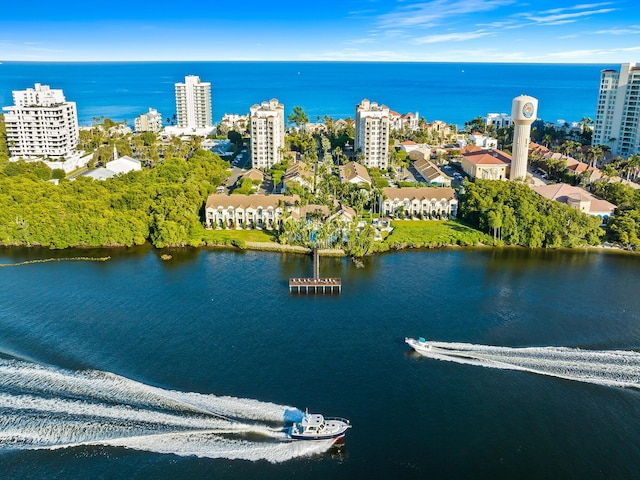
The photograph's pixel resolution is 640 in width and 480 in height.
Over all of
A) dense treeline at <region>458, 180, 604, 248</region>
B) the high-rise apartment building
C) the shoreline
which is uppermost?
the high-rise apartment building

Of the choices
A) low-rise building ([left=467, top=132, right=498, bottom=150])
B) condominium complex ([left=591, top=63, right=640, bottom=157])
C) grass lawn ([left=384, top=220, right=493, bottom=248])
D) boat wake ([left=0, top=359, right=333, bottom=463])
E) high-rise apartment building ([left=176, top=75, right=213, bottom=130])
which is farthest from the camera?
high-rise apartment building ([left=176, top=75, right=213, bottom=130])

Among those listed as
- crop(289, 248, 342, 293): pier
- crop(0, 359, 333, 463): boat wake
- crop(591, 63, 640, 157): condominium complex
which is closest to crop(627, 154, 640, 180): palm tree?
crop(591, 63, 640, 157): condominium complex

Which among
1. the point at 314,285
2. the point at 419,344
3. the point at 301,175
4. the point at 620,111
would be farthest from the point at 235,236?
the point at 620,111

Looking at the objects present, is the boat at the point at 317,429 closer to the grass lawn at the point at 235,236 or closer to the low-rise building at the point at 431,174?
the grass lawn at the point at 235,236

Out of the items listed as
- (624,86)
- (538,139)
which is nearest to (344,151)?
(538,139)

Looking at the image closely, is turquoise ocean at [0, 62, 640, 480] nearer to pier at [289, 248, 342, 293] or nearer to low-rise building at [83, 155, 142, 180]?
pier at [289, 248, 342, 293]

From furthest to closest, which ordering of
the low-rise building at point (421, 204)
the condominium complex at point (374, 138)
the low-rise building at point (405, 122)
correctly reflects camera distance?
the low-rise building at point (405, 122) → the condominium complex at point (374, 138) → the low-rise building at point (421, 204)

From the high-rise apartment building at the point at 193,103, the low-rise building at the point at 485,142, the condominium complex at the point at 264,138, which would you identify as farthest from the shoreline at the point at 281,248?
the high-rise apartment building at the point at 193,103

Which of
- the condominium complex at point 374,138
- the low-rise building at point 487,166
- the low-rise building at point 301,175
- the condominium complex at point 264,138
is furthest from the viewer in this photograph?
the condominium complex at point 374,138
